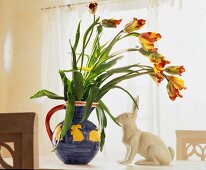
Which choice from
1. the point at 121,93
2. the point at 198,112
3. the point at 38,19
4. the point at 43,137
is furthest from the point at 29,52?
the point at 198,112

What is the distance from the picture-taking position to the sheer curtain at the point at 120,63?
347cm

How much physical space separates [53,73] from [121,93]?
72cm

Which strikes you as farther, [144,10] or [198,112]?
[144,10]

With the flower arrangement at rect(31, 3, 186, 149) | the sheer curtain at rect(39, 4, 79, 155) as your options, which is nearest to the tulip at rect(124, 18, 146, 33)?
the flower arrangement at rect(31, 3, 186, 149)

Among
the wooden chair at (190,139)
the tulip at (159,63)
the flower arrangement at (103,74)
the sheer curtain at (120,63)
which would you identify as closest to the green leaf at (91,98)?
the flower arrangement at (103,74)

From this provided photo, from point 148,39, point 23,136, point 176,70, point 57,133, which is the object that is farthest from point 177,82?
point 23,136

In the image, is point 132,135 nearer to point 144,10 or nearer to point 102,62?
point 102,62

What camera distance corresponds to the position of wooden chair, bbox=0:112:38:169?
95 centimetres

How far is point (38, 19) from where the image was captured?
409cm

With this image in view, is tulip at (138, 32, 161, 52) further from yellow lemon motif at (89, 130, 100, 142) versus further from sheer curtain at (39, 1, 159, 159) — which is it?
sheer curtain at (39, 1, 159, 159)

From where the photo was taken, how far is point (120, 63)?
3641 mm

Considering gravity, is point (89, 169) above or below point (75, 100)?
below

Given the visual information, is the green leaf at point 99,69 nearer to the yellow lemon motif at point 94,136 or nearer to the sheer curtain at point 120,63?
the yellow lemon motif at point 94,136

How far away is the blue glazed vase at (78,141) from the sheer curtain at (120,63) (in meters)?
2.01
